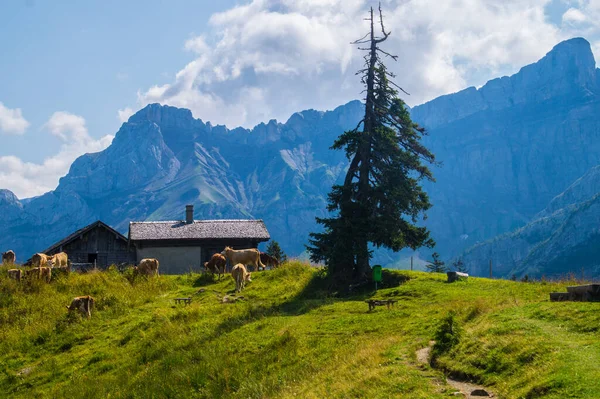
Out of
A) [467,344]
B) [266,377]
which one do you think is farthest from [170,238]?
[467,344]

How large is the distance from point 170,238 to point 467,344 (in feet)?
133

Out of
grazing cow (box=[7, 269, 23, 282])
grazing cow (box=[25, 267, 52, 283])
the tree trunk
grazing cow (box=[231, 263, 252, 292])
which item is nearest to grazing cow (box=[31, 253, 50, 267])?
grazing cow (box=[25, 267, 52, 283])

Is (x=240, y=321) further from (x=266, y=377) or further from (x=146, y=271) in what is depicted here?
(x=146, y=271)

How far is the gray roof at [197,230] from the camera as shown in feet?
178

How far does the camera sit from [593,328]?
52.4 ft

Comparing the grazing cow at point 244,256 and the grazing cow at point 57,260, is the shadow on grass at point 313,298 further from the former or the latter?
the grazing cow at point 57,260

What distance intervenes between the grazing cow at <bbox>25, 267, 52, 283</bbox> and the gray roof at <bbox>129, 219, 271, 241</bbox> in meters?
15.0

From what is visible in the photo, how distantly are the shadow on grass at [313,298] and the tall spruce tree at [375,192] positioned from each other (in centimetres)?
124

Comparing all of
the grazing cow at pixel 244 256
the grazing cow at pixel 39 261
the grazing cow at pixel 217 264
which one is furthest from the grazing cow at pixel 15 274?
the grazing cow at pixel 244 256

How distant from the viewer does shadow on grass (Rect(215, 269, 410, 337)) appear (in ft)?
86.2

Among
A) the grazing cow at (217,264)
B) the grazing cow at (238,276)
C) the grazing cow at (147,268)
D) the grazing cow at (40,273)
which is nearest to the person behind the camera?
the grazing cow at (238,276)

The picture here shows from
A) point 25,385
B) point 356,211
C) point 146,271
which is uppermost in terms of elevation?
point 356,211

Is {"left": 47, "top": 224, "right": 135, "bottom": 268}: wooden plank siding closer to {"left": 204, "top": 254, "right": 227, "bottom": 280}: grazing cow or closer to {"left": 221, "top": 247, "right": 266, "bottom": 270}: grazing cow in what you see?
{"left": 221, "top": 247, "right": 266, "bottom": 270}: grazing cow

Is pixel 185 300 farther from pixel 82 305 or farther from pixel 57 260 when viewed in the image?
pixel 57 260
